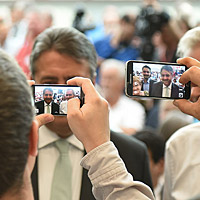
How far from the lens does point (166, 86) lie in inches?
70.1

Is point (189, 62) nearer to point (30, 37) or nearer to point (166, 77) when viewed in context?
point (166, 77)

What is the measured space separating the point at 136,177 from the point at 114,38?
14.0 feet

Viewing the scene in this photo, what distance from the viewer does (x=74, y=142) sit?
200 cm

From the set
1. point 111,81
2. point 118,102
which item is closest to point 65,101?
point 118,102

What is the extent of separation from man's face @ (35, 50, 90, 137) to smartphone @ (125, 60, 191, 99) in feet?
1.29

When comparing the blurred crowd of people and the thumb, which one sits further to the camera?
the blurred crowd of people

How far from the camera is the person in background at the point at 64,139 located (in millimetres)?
1903

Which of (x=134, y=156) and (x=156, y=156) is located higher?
(x=134, y=156)

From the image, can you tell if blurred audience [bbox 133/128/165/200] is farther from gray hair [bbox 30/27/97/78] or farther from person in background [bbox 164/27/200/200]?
gray hair [bbox 30/27/97/78]

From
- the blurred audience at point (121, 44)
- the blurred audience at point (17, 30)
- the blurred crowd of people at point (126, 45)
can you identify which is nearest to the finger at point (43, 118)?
the blurred crowd of people at point (126, 45)

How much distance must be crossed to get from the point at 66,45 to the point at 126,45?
4.01 metres

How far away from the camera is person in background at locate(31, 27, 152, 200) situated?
1903mm

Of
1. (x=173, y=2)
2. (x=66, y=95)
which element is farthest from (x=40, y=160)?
(x=173, y=2)

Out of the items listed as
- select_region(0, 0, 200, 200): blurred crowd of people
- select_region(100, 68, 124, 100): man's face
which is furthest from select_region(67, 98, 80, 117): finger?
select_region(100, 68, 124, 100): man's face
